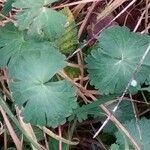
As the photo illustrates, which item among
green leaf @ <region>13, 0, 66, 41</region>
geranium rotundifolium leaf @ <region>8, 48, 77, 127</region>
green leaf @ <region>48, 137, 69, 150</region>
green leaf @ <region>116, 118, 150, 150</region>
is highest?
green leaf @ <region>13, 0, 66, 41</region>

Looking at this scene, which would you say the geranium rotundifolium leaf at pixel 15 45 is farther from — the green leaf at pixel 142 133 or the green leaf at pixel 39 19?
the green leaf at pixel 142 133

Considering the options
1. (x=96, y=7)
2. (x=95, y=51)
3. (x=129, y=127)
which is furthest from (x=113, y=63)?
(x=96, y=7)

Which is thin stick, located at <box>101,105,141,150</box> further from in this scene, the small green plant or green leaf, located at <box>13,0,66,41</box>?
green leaf, located at <box>13,0,66,41</box>

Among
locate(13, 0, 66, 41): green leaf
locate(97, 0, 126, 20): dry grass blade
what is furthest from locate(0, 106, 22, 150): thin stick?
locate(97, 0, 126, 20): dry grass blade

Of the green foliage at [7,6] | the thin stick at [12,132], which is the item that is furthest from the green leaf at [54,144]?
the green foliage at [7,6]

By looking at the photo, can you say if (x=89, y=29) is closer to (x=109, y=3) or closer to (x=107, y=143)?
(x=109, y=3)
